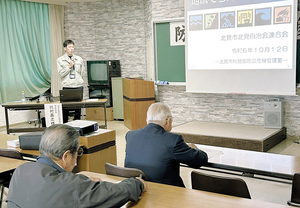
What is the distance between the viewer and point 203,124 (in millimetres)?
6281

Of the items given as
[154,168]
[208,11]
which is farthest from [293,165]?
[208,11]

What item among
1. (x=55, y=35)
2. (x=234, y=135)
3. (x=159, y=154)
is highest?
(x=55, y=35)

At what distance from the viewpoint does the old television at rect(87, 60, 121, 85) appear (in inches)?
308

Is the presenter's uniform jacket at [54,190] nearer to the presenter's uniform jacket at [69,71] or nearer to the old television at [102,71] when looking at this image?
the presenter's uniform jacket at [69,71]

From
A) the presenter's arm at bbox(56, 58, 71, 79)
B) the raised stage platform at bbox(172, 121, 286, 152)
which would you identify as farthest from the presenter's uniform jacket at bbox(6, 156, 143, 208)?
the presenter's arm at bbox(56, 58, 71, 79)

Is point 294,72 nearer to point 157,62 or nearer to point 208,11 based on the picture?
point 208,11

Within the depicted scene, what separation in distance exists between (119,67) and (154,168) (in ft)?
19.8

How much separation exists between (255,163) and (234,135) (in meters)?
2.88

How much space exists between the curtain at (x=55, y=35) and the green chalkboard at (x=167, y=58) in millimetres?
2724

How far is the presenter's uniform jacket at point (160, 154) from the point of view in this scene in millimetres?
2203

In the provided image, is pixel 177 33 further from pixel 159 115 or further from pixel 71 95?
pixel 159 115

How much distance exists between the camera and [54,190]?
1406 mm

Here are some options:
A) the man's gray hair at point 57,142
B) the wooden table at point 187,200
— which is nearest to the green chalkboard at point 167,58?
the wooden table at point 187,200

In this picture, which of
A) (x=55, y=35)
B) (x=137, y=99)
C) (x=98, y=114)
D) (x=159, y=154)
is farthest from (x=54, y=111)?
(x=159, y=154)
